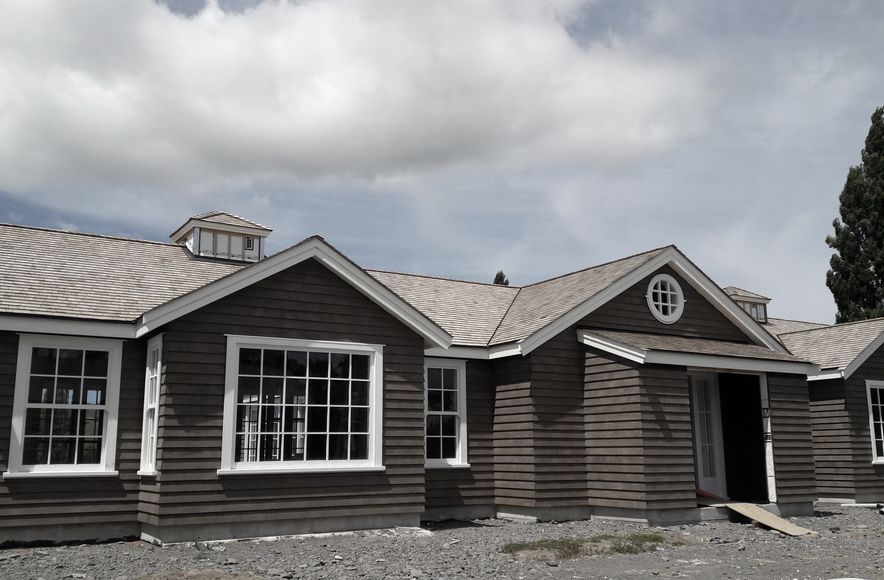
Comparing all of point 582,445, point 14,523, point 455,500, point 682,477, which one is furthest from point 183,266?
point 682,477

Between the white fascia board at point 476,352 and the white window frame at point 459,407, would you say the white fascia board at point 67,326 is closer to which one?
the white fascia board at point 476,352

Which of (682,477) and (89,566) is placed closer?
(89,566)

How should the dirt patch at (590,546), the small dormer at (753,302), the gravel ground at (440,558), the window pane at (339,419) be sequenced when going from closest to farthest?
the gravel ground at (440,558)
the dirt patch at (590,546)
the window pane at (339,419)
the small dormer at (753,302)

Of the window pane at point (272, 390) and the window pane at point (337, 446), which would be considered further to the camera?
the window pane at point (337, 446)

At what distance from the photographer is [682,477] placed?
15219mm

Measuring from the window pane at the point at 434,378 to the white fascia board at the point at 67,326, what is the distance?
5805 millimetres

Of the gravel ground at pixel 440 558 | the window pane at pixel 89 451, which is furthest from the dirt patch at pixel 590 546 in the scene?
the window pane at pixel 89 451

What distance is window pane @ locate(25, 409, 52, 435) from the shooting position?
1226cm

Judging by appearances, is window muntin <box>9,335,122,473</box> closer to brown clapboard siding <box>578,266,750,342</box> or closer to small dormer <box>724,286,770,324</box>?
brown clapboard siding <box>578,266,750,342</box>

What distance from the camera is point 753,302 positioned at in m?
28.8

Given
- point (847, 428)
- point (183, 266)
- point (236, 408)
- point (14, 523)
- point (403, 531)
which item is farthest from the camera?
point (847, 428)

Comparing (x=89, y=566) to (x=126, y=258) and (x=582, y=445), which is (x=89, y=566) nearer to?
(x=126, y=258)

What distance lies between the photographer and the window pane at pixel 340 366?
13859 millimetres

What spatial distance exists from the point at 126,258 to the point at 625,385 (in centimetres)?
956
